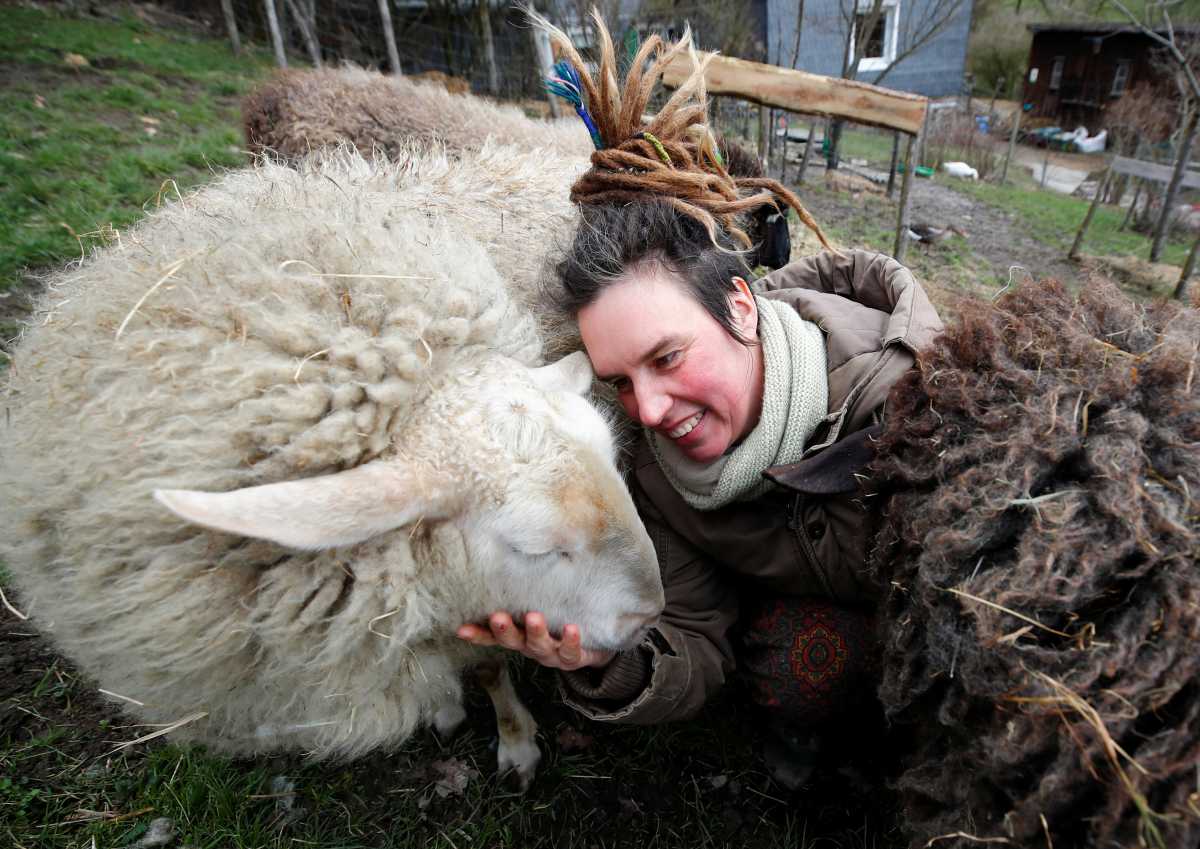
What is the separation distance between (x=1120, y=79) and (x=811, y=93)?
2758 centimetres

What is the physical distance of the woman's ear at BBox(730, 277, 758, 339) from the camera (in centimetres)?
189

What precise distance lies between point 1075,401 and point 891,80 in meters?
22.8

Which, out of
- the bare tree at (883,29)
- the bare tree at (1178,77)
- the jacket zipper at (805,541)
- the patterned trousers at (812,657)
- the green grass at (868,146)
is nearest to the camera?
the jacket zipper at (805,541)

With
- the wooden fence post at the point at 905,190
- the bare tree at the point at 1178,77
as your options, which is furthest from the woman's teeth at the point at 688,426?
the bare tree at the point at 1178,77

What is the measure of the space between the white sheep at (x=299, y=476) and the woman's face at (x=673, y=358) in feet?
0.52

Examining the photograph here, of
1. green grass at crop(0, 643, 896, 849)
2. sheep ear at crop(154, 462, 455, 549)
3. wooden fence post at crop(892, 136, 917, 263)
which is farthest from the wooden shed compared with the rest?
sheep ear at crop(154, 462, 455, 549)

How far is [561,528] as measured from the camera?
1.52 metres

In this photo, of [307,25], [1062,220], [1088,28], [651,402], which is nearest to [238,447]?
[651,402]

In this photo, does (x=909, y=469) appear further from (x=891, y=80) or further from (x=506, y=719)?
(x=891, y=80)

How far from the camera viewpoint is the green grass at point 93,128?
4.33 meters

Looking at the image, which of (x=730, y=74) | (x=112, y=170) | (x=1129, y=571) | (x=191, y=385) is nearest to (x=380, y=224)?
(x=191, y=385)

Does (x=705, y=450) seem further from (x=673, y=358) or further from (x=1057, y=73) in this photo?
(x=1057, y=73)

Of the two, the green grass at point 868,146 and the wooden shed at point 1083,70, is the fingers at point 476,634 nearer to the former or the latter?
the green grass at point 868,146

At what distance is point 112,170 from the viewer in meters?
5.08
